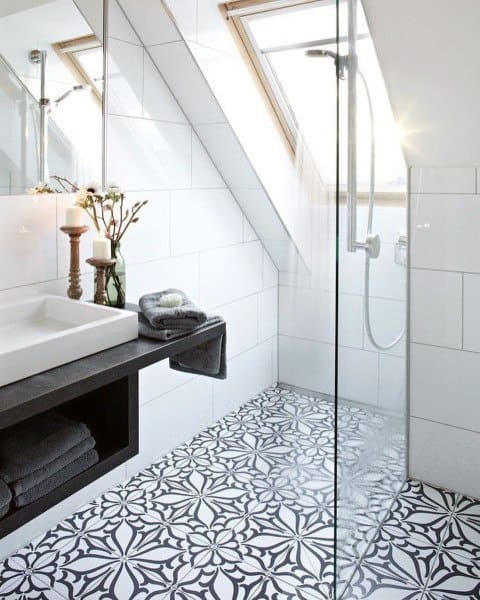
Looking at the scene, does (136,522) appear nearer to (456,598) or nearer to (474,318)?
(456,598)

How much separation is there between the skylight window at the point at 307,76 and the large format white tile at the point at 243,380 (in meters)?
1.28

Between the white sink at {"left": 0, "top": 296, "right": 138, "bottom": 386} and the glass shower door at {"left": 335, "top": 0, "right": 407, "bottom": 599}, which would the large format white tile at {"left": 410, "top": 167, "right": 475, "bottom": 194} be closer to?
the glass shower door at {"left": 335, "top": 0, "right": 407, "bottom": 599}

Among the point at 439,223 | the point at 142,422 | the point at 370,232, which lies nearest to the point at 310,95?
the point at 439,223

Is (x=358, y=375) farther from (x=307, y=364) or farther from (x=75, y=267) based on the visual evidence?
(x=307, y=364)

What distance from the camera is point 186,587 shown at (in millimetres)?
1964

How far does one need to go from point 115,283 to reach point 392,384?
3.90 feet

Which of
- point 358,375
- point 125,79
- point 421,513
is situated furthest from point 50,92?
point 421,513

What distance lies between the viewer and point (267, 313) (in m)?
3.62

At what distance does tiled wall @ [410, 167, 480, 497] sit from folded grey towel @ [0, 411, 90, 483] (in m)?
1.49

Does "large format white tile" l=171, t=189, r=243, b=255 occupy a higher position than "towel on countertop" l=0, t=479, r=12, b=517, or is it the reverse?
"large format white tile" l=171, t=189, r=243, b=255

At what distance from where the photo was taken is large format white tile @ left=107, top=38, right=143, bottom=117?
2344 millimetres

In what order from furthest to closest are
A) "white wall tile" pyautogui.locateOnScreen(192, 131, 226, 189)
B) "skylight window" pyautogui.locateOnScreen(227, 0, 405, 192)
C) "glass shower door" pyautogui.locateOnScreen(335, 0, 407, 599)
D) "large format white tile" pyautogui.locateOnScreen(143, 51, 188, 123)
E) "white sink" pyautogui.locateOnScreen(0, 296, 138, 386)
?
"white wall tile" pyautogui.locateOnScreen(192, 131, 226, 189) < "large format white tile" pyautogui.locateOnScreen(143, 51, 188, 123) < "skylight window" pyautogui.locateOnScreen(227, 0, 405, 192) < "glass shower door" pyautogui.locateOnScreen(335, 0, 407, 599) < "white sink" pyautogui.locateOnScreen(0, 296, 138, 386)

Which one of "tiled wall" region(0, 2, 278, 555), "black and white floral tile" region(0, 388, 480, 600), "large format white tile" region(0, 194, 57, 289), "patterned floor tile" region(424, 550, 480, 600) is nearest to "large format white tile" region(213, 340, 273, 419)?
"tiled wall" region(0, 2, 278, 555)

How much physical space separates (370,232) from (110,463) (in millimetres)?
1118
